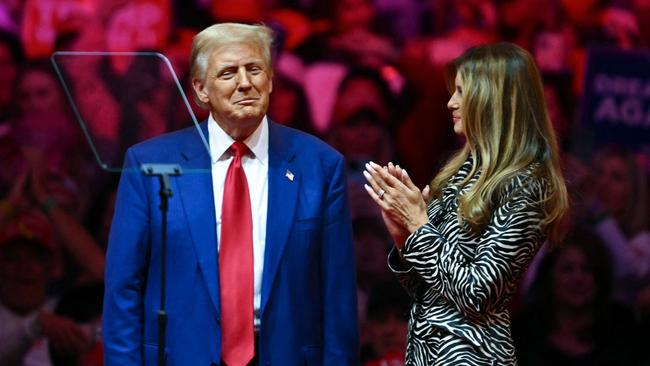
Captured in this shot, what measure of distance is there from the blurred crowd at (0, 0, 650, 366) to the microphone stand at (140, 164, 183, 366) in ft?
7.06

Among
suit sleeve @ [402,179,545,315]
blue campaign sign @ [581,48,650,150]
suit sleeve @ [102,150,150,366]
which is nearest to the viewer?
suit sleeve @ [402,179,545,315]

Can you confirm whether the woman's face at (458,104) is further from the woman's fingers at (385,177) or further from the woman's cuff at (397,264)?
the woman's cuff at (397,264)

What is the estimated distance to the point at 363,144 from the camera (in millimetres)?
5672

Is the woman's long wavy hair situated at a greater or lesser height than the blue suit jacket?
greater

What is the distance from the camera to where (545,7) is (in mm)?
6047

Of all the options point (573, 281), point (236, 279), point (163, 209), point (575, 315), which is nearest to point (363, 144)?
point (573, 281)

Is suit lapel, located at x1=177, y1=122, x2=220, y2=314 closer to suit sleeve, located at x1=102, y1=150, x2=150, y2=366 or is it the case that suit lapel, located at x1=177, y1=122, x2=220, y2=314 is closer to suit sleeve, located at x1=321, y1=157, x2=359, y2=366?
suit sleeve, located at x1=102, y1=150, x2=150, y2=366

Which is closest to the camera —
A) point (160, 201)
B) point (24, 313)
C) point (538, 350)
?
point (160, 201)

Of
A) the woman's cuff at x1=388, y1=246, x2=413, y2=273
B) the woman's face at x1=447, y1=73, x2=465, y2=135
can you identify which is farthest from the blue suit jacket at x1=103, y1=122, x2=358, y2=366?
the woman's face at x1=447, y1=73, x2=465, y2=135

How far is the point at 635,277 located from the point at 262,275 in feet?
11.6

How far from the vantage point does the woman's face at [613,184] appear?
6141 mm

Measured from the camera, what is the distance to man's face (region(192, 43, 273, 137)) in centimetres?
312

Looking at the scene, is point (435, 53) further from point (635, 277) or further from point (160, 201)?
point (160, 201)

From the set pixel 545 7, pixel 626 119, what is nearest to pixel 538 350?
pixel 626 119
